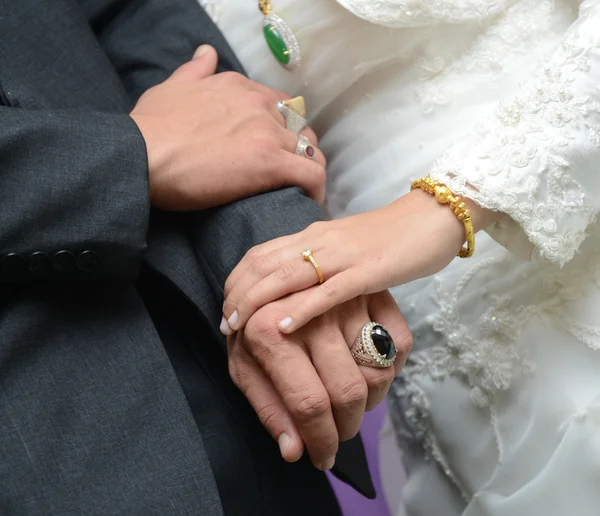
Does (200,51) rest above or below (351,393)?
above

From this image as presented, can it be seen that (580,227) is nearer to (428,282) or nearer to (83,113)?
(428,282)

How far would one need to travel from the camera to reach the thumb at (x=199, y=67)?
0.76 metres

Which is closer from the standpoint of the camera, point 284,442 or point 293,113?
point 284,442

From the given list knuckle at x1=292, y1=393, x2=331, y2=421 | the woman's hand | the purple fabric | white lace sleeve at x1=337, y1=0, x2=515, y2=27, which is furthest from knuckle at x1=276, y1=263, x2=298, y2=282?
the purple fabric

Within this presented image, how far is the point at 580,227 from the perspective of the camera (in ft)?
2.24

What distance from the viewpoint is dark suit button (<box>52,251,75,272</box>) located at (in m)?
0.55

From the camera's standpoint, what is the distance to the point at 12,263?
1.75 ft

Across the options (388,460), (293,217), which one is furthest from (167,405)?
(388,460)

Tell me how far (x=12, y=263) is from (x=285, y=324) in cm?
24

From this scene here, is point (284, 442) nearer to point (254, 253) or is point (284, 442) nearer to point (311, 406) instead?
point (311, 406)

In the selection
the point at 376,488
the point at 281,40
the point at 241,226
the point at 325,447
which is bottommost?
the point at 376,488

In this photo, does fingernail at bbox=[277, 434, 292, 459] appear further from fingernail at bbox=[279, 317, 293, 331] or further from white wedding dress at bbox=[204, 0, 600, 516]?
white wedding dress at bbox=[204, 0, 600, 516]

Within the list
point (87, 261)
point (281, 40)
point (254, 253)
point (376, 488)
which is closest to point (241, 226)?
point (254, 253)

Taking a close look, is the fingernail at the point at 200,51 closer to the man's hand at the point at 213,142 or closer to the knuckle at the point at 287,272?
the man's hand at the point at 213,142
